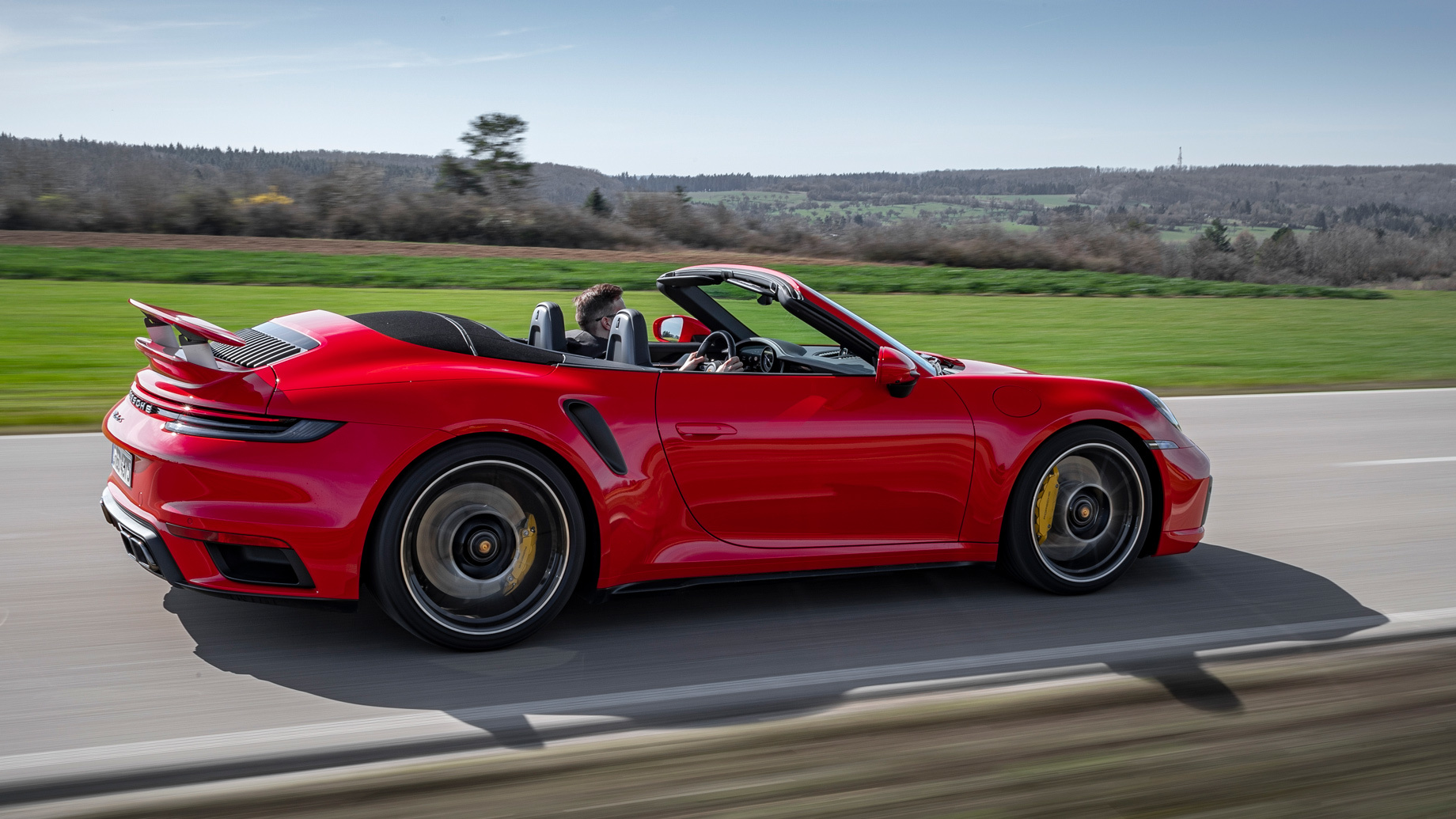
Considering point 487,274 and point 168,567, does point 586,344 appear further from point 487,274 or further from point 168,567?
point 487,274

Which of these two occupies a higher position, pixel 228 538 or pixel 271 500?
pixel 271 500

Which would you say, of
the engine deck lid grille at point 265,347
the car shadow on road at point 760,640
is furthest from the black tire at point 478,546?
the engine deck lid grille at point 265,347

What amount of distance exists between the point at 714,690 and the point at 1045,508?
67.8 inches

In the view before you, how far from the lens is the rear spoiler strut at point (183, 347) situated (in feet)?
11.7

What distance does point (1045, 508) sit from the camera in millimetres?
4602

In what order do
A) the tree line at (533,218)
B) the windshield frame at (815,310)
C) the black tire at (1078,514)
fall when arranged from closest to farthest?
the windshield frame at (815,310)
the black tire at (1078,514)
the tree line at (533,218)

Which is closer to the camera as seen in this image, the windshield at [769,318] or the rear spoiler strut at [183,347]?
the rear spoiler strut at [183,347]

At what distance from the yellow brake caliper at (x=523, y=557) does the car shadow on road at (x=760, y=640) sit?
0.74ft

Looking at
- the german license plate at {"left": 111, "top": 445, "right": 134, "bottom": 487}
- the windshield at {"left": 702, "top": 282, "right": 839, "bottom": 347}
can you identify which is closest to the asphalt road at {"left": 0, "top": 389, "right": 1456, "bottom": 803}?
the german license plate at {"left": 111, "top": 445, "right": 134, "bottom": 487}

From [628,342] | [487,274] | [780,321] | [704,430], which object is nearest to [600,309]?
[628,342]

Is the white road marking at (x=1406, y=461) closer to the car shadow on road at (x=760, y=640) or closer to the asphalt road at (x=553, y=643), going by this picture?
the asphalt road at (x=553, y=643)

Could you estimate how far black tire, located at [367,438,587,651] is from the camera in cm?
362

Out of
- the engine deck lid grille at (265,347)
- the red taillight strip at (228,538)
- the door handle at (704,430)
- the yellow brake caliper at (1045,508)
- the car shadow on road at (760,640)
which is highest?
the engine deck lid grille at (265,347)

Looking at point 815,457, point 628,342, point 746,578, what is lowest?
point 746,578
